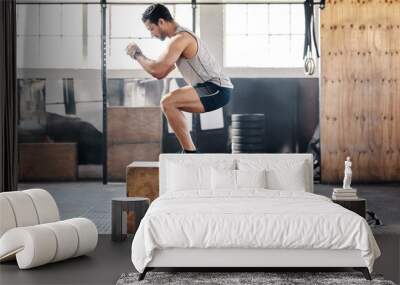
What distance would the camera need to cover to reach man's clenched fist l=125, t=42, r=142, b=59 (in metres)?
9.30

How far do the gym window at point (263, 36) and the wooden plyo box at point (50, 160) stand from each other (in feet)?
8.98

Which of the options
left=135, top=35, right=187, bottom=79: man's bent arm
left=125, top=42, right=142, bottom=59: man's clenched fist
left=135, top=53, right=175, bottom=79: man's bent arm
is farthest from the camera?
left=125, top=42, right=142, bottom=59: man's clenched fist

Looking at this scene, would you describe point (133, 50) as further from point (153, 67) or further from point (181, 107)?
point (181, 107)

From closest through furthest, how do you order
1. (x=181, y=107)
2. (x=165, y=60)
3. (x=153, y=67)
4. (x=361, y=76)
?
(x=181, y=107) < (x=165, y=60) < (x=153, y=67) < (x=361, y=76)

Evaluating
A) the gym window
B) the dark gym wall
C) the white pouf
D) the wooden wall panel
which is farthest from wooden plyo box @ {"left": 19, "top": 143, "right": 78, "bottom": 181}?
the white pouf

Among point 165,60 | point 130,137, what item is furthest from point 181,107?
point 130,137

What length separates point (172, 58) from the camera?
8273 mm

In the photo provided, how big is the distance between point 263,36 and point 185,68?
2.75 meters

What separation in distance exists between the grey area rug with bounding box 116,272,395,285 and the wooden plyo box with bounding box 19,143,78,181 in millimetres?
6093

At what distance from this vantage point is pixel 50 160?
34.2 ft

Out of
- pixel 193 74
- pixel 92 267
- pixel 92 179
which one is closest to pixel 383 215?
pixel 193 74

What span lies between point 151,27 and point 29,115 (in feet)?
10.0

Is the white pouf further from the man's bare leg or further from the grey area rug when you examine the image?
the man's bare leg

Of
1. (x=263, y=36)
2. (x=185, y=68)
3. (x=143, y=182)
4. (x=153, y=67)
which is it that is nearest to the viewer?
(x=143, y=182)
